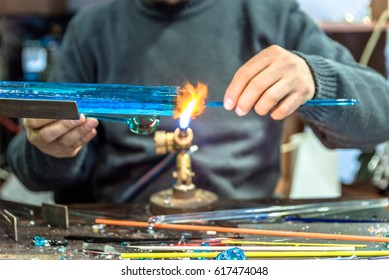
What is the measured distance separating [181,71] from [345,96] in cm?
30

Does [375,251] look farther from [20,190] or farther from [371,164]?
[20,190]

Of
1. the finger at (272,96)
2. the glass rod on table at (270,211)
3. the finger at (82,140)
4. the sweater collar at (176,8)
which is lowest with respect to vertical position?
the glass rod on table at (270,211)

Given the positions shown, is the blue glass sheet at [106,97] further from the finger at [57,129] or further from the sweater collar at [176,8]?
the sweater collar at [176,8]

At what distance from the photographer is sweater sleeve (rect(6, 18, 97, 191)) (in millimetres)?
880


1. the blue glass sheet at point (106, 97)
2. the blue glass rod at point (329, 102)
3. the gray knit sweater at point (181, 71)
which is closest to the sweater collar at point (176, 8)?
the gray knit sweater at point (181, 71)

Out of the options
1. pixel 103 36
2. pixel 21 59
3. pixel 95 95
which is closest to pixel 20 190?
pixel 21 59

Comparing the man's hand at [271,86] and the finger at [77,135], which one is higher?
the man's hand at [271,86]

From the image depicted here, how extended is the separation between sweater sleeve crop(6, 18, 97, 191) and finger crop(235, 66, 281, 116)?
320 millimetres

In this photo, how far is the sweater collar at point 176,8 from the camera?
100cm

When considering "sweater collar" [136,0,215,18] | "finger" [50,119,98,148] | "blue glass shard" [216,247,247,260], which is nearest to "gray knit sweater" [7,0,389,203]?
"sweater collar" [136,0,215,18]

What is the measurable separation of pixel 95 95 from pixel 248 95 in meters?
0.17

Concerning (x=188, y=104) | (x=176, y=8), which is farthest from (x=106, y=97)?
(x=176, y=8)

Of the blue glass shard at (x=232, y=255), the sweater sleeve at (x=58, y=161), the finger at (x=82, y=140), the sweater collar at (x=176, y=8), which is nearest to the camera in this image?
the blue glass shard at (x=232, y=255)

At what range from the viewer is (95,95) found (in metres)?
0.62
